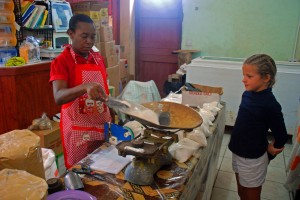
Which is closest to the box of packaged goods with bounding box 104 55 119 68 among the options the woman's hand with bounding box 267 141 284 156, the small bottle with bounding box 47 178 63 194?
the woman's hand with bounding box 267 141 284 156

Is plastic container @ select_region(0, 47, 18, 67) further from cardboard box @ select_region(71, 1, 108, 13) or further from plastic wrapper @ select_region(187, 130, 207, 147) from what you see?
plastic wrapper @ select_region(187, 130, 207, 147)

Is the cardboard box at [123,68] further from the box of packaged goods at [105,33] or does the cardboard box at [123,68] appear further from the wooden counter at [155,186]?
the wooden counter at [155,186]

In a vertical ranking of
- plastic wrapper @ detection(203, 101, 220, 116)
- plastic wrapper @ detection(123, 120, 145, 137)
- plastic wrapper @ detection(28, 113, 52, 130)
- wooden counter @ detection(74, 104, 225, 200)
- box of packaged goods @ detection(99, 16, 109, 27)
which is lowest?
plastic wrapper @ detection(28, 113, 52, 130)

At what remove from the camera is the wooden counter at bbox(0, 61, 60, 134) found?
2359 mm

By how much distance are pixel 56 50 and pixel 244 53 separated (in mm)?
2995

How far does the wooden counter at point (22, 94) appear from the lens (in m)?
2.36

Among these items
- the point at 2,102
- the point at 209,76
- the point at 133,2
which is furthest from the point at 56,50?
the point at 133,2

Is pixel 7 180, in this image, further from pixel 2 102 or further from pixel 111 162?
pixel 2 102

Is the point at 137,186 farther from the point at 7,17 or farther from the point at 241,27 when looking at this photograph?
the point at 241,27

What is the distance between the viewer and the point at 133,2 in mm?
4816

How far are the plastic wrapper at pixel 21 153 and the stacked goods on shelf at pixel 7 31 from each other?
76.9 inches

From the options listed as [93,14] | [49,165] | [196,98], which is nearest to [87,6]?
[93,14]

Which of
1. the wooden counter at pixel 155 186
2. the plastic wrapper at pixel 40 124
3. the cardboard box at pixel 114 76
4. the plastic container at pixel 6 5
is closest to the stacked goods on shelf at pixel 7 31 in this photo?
the plastic container at pixel 6 5

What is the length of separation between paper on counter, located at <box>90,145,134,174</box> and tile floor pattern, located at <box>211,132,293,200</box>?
4.67 feet
